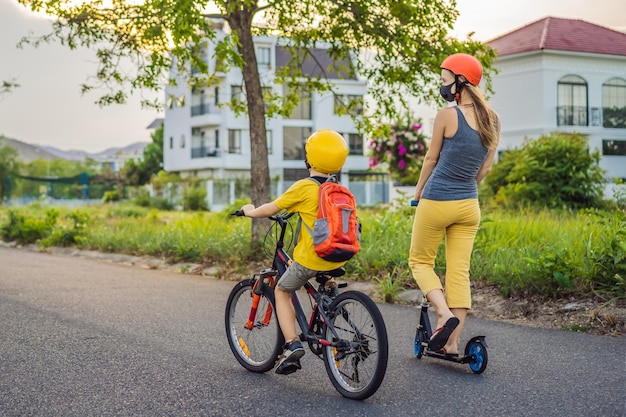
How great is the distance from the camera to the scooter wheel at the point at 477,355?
5.20 m

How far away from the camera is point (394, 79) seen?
12.3 meters

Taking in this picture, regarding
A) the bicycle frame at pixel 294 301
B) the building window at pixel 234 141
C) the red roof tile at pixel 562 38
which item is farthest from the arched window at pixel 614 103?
the bicycle frame at pixel 294 301

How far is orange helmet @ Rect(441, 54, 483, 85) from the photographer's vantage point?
5129mm

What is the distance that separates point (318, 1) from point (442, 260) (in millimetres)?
4989

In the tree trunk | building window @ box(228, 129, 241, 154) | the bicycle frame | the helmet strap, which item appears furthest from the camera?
building window @ box(228, 129, 241, 154)

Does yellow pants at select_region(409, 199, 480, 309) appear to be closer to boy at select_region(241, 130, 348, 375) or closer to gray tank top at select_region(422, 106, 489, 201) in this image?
gray tank top at select_region(422, 106, 489, 201)

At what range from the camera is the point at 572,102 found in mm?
36156

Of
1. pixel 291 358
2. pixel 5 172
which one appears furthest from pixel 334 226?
pixel 5 172

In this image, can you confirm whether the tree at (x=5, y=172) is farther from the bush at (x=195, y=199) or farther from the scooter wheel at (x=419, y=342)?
the scooter wheel at (x=419, y=342)

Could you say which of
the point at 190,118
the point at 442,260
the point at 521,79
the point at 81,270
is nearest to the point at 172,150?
the point at 190,118

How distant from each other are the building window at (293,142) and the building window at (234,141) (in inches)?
138

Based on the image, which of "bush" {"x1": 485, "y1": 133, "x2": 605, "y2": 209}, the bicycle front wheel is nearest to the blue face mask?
the bicycle front wheel

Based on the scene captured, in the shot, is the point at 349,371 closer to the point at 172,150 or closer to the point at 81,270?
the point at 81,270

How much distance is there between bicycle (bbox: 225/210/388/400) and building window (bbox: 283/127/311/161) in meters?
50.6
